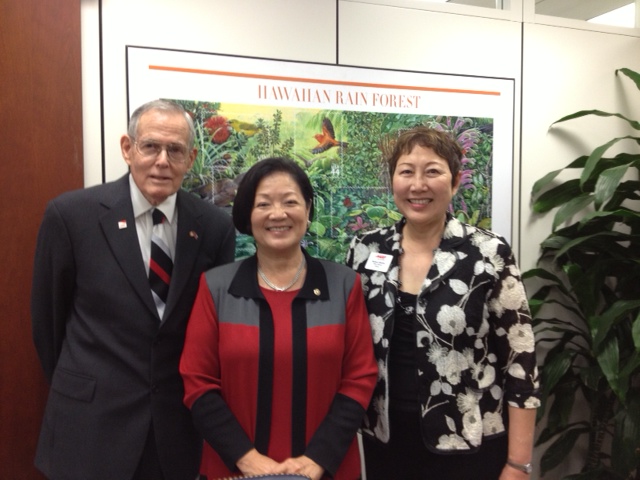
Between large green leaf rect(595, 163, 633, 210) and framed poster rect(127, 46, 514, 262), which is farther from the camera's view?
large green leaf rect(595, 163, 633, 210)

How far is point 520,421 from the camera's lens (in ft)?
4.91

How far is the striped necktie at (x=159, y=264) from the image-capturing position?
155 centimetres

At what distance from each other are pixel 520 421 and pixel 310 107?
152 centimetres

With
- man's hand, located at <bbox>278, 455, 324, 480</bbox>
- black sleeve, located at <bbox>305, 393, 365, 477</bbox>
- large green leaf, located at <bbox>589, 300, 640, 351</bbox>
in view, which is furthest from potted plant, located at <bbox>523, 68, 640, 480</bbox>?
man's hand, located at <bbox>278, 455, 324, 480</bbox>

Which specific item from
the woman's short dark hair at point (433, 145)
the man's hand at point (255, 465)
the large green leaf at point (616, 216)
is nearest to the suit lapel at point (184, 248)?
the man's hand at point (255, 465)

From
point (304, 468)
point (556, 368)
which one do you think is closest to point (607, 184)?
point (556, 368)

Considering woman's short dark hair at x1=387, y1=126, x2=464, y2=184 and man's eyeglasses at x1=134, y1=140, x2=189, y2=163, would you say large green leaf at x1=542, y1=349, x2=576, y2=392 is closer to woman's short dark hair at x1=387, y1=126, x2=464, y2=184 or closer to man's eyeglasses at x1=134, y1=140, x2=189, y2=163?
woman's short dark hair at x1=387, y1=126, x2=464, y2=184

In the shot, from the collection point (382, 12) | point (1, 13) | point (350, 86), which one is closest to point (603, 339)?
point (350, 86)

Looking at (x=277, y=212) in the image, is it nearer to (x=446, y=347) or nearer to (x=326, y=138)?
(x=446, y=347)

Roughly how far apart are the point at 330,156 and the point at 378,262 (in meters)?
0.88

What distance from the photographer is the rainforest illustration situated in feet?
7.07

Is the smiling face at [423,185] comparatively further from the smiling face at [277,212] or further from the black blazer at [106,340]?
the black blazer at [106,340]

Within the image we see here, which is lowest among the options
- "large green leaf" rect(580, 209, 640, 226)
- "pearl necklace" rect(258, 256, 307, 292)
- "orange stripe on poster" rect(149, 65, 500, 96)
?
"pearl necklace" rect(258, 256, 307, 292)

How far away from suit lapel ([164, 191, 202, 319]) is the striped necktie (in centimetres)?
Answer: 3
